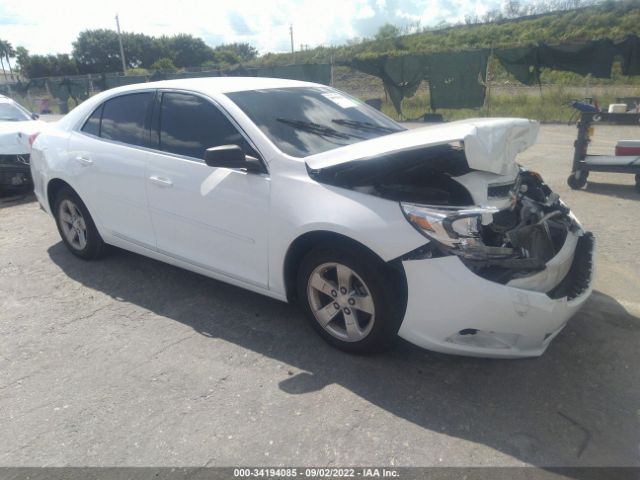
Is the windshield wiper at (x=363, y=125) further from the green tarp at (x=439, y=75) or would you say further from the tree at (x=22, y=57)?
the tree at (x=22, y=57)

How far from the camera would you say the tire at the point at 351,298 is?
9.15ft

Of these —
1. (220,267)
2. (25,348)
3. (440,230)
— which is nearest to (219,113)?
(220,267)

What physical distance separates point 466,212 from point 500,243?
271 millimetres

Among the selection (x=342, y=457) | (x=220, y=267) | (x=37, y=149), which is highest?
(x=37, y=149)

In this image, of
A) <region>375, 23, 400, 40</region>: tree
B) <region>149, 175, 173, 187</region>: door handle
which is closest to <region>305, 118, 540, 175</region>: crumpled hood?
<region>149, 175, 173, 187</region>: door handle

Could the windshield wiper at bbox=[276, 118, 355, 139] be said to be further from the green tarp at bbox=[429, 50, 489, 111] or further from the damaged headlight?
the green tarp at bbox=[429, 50, 489, 111]

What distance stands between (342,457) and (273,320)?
1.44 m

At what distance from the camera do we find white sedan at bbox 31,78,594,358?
2627mm

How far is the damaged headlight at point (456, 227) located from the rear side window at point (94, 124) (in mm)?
3100

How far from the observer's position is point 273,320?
3.64m

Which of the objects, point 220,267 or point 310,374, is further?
point 220,267

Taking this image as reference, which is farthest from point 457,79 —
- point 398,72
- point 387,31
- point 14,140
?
point 387,31

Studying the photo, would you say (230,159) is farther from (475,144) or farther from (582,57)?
(582,57)

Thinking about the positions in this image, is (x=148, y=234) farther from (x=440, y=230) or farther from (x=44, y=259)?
(x=440, y=230)
